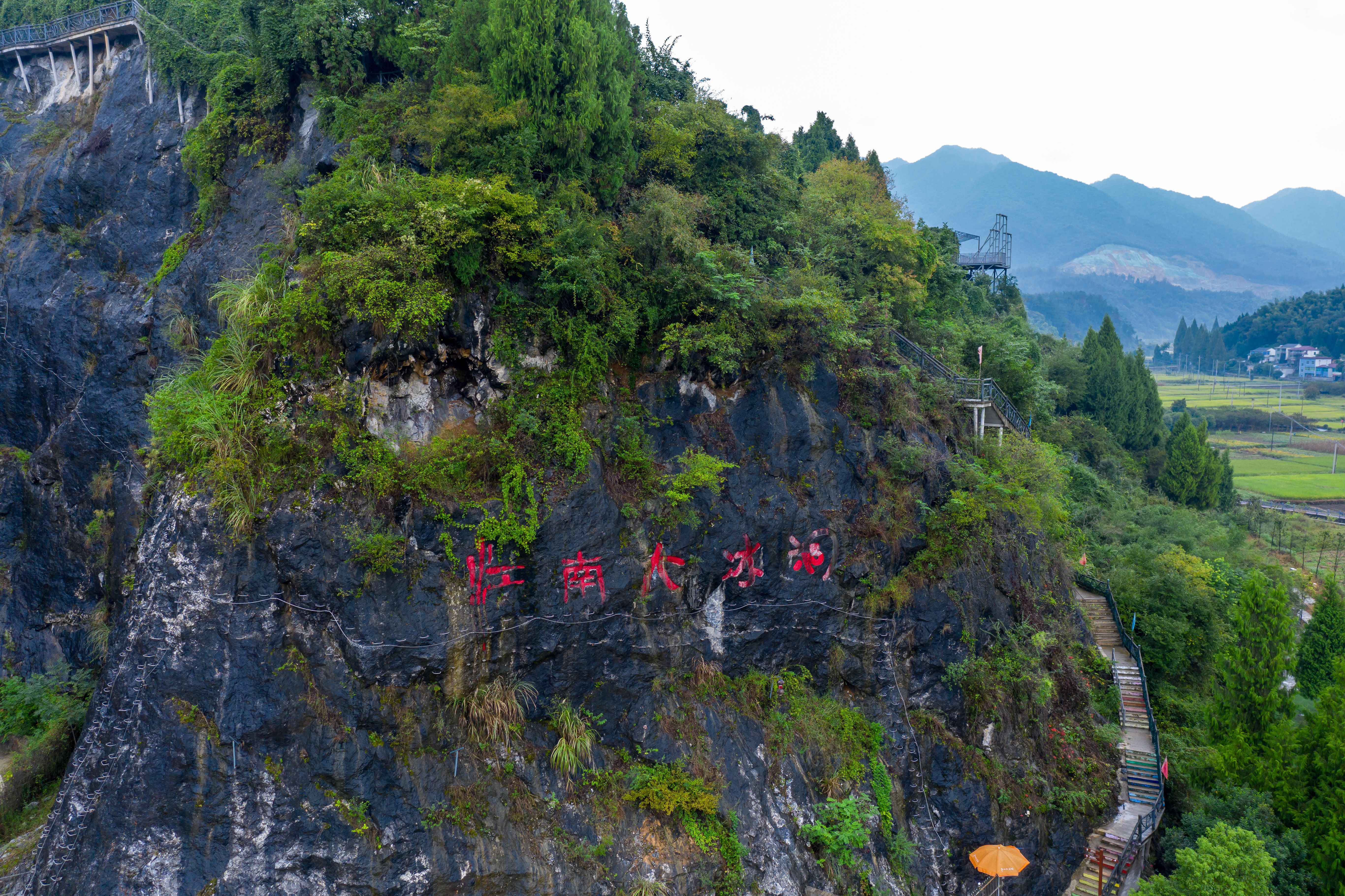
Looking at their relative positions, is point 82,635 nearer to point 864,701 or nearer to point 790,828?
point 790,828

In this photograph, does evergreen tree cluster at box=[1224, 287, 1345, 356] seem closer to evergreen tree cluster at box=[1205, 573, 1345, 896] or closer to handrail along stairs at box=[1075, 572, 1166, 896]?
handrail along stairs at box=[1075, 572, 1166, 896]

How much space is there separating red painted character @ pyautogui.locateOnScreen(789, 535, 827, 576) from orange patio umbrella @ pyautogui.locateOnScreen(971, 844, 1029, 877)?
5.81 m

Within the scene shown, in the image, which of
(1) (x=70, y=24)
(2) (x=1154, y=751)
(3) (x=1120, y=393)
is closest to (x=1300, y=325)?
(3) (x=1120, y=393)

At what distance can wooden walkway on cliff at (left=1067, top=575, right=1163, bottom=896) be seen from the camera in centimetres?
1388

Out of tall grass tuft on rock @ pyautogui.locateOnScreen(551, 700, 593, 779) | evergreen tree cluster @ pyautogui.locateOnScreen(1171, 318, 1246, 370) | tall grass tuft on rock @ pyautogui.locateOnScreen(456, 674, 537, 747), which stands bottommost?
tall grass tuft on rock @ pyautogui.locateOnScreen(551, 700, 593, 779)

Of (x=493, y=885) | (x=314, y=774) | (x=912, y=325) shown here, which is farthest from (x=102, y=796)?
(x=912, y=325)

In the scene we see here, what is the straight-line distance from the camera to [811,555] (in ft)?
39.7

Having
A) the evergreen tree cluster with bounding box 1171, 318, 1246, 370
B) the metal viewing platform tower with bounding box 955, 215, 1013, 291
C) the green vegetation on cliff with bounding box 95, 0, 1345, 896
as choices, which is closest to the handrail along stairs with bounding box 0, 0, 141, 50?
the green vegetation on cliff with bounding box 95, 0, 1345, 896

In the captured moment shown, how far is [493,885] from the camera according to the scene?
9.37 m

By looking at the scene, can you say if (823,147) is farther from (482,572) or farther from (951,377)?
(482,572)

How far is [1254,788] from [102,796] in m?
20.9

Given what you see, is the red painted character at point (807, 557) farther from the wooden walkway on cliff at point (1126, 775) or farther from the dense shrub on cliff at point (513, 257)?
the wooden walkway on cliff at point (1126, 775)

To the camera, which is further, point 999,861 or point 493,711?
point 999,861

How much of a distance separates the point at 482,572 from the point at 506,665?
153 centimetres
